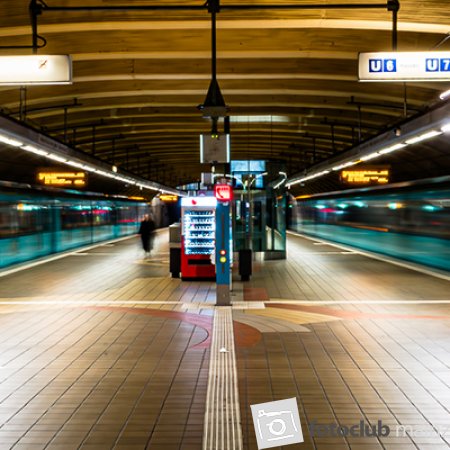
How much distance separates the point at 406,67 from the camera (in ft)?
23.6

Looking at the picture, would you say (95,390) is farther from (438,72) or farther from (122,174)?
(122,174)

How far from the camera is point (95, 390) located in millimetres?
6230

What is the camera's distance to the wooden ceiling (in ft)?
29.1

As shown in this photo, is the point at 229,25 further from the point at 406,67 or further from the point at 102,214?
the point at 102,214

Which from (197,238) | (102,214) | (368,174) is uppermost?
(368,174)

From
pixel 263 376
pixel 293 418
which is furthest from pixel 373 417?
pixel 263 376

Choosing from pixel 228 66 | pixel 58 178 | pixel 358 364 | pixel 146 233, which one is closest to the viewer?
pixel 358 364

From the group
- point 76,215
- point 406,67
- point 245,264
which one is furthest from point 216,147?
point 76,215

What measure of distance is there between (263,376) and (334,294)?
6351 mm

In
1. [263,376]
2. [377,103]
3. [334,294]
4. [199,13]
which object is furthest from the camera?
[377,103]

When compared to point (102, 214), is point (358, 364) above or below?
below
